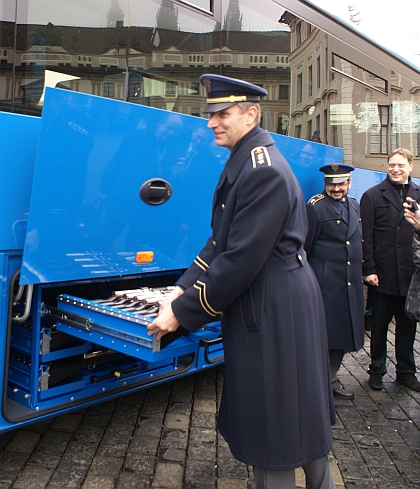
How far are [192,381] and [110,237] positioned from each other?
2024mm

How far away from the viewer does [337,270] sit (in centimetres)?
426

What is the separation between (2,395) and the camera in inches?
111

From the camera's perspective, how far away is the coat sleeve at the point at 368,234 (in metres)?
4.74

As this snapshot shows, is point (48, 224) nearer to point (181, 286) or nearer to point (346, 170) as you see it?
point (181, 286)

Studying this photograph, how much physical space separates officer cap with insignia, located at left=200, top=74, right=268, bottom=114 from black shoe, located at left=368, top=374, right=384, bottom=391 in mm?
3255

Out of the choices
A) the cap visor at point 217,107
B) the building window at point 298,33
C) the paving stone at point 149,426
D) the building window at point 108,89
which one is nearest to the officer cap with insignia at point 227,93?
the cap visor at point 217,107

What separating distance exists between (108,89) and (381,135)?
13.8 ft

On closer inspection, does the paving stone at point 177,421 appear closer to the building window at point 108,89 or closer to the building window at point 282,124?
the building window at point 108,89

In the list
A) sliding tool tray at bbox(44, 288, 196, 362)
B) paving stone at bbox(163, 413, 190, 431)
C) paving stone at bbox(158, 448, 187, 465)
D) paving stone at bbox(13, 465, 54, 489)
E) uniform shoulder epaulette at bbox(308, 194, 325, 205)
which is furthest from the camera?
uniform shoulder epaulette at bbox(308, 194, 325, 205)

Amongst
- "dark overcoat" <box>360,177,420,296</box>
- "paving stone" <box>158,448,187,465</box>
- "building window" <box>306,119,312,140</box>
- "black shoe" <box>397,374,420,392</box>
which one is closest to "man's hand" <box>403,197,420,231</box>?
"dark overcoat" <box>360,177,420,296</box>

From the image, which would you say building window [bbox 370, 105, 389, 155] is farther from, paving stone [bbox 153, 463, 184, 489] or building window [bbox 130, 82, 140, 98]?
paving stone [bbox 153, 463, 184, 489]

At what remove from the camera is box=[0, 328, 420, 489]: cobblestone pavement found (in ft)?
10.0

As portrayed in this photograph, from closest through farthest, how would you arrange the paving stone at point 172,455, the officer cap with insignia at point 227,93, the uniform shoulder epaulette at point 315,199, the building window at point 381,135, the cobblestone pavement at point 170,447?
the officer cap with insignia at point 227,93 → the cobblestone pavement at point 170,447 → the paving stone at point 172,455 → the uniform shoulder epaulette at point 315,199 → the building window at point 381,135

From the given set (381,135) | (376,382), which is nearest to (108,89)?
(376,382)
